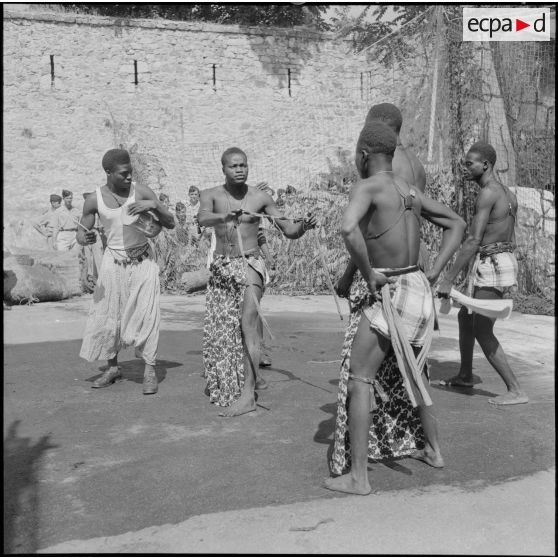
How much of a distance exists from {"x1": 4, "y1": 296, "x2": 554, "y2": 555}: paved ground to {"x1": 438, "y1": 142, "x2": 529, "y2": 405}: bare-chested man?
37 centimetres

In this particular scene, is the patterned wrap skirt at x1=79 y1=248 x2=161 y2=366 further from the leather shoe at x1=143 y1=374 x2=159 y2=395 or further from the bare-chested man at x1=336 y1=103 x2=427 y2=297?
the bare-chested man at x1=336 y1=103 x2=427 y2=297

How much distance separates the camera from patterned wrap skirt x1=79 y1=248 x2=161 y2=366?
578cm

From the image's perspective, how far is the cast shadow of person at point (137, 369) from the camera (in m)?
6.18

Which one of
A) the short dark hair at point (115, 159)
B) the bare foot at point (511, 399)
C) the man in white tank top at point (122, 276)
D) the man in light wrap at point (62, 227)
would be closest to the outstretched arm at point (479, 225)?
the bare foot at point (511, 399)

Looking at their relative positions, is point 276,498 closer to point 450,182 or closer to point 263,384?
point 263,384

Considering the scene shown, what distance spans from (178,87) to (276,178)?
132 inches

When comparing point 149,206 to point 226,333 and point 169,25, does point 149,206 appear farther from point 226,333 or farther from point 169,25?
point 169,25

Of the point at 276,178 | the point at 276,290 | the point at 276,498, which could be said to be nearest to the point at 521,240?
the point at 276,290

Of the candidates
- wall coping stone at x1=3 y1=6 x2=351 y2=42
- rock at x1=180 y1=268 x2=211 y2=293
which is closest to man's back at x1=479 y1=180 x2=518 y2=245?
rock at x1=180 y1=268 x2=211 y2=293

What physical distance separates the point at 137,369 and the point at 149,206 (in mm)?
1696

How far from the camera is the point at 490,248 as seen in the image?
18.0 ft

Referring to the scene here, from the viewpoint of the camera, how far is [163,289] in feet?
39.7

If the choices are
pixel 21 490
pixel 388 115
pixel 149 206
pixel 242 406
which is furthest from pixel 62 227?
pixel 21 490

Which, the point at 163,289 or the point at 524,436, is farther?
the point at 163,289
